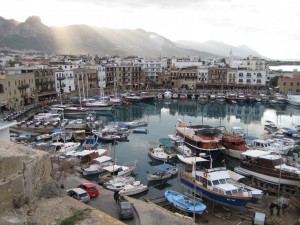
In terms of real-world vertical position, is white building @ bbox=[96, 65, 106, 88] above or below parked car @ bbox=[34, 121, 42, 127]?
above

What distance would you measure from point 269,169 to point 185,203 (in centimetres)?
926

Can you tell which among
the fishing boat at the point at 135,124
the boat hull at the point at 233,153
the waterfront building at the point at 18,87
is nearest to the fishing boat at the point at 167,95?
the fishing boat at the point at 135,124

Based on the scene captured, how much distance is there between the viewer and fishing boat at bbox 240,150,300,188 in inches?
950

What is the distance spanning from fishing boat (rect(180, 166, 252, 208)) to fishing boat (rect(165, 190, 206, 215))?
41.2 inches

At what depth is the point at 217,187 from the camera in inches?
832

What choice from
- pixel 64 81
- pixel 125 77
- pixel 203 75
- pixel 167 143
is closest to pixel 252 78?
pixel 203 75

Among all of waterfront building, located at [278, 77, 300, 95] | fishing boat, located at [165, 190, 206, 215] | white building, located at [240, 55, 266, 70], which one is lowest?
fishing boat, located at [165, 190, 206, 215]

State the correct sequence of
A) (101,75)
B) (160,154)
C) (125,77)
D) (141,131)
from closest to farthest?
(160,154) < (141,131) < (101,75) < (125,77)

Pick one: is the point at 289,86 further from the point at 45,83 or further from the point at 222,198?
the point at 222,198

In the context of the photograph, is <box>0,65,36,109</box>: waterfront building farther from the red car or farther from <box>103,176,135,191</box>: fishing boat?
the red car

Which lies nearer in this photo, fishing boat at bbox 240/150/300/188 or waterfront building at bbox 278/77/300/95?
fishing boat at bbox 240/150/300/188

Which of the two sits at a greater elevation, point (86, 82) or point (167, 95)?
point (86, 82)

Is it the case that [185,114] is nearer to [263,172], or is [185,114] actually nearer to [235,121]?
[235,121]

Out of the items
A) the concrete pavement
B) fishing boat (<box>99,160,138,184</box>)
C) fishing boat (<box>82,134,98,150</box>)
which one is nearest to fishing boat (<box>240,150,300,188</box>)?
fishing boat (<box>99,160,138,184</box>)
